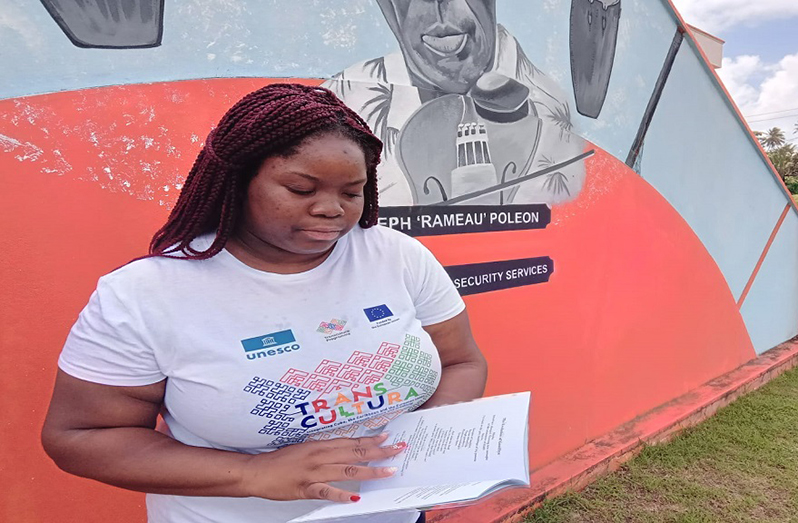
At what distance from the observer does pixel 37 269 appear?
1407 mm

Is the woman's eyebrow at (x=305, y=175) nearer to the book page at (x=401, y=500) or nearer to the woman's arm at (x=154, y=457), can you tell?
the woman's arm at (x=154, y=457)

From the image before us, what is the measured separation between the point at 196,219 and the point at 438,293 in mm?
541

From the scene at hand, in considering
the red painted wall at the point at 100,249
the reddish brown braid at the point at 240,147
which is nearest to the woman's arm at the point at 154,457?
the reddish brown braid at the point at 240,147

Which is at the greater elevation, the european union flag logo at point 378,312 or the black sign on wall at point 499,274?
the european union flag logo at point 378,312

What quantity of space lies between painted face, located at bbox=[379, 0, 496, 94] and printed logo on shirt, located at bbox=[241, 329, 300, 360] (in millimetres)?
1484

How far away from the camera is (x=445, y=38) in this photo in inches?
87.9

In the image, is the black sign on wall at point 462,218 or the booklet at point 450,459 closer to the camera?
the booklet at point 450,459

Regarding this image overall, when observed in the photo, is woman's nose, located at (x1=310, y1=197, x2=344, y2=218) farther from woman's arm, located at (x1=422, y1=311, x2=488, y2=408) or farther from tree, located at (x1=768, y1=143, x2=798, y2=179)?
tree, located at (x1=768, y1=143, x2=798, y2=179)

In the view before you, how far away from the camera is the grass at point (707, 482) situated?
101 inches

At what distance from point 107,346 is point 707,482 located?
10.0ft

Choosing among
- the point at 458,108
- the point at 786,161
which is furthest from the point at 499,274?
the point at 786,161

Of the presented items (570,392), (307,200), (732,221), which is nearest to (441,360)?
(307,200)

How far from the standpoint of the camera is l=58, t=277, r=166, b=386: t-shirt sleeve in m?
0.88

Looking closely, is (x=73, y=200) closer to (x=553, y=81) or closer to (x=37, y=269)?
(x=37, y=269)
